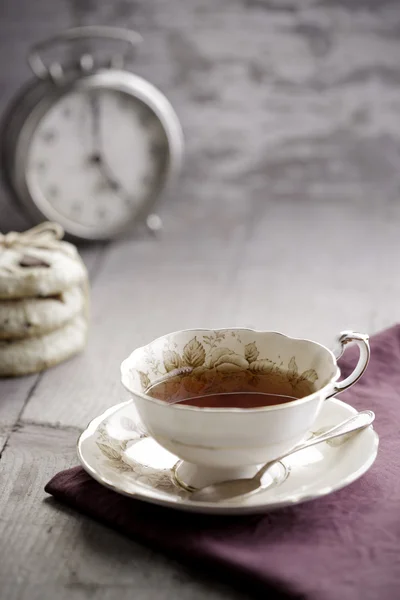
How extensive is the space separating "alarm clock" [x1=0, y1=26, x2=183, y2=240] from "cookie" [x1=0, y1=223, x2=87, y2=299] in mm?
507

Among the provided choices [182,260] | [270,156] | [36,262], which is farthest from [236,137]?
[36,262]

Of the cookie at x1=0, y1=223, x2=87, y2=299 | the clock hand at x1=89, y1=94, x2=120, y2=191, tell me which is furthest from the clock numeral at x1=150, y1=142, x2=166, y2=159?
the cookie at x1=0, y1=223, x2=87, y2=299

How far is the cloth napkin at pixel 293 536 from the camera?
33.2 inches

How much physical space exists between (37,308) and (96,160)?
0.76m

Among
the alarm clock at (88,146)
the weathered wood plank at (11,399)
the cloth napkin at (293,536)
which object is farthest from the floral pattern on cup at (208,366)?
the alarm clock at (88,146)

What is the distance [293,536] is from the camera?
0.92 metres

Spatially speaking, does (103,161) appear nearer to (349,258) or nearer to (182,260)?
(182,260)

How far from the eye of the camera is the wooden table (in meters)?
1.78

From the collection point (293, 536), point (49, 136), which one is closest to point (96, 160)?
point (49, 136)

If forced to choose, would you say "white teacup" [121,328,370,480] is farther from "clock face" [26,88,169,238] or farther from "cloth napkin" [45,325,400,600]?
"clock face" [26,88,169,238]

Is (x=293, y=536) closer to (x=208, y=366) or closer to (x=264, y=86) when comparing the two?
(x=208, y=366)

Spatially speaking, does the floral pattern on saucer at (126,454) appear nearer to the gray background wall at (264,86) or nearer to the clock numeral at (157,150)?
the clock numeral at (157,150)

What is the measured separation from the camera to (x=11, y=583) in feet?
2.96

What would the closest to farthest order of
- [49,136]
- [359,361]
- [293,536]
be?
[293,536] < [359,361] < [49,136]
